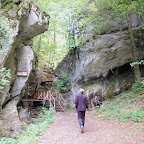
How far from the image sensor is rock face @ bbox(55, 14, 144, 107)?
10.8 meters

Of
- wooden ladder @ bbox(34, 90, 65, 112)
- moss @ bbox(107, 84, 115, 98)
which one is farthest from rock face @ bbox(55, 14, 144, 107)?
wooden ladder @ bbox(34, 90, 65, 112)

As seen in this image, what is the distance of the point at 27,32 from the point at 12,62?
3.21 m

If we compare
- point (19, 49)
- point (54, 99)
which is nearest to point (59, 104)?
point (54, 99)

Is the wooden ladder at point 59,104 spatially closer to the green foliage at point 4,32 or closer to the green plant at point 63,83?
the green plant at point 63,83

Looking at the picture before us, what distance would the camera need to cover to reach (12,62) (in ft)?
34.9

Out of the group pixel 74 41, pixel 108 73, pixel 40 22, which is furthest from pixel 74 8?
pixel 108 73

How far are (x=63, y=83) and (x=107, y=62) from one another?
5.97 meters

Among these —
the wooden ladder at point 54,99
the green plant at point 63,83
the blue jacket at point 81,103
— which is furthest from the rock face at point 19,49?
the blue jacket at point 81,103

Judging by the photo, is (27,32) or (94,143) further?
(27,32)

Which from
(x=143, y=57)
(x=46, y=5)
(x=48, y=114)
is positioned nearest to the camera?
(x=48, y=114)

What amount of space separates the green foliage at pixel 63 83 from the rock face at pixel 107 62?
2009mm

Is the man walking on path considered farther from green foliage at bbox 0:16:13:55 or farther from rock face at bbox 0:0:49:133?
rock face at bbox 0:0:49:133

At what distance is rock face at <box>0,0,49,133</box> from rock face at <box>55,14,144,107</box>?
16.4 ft

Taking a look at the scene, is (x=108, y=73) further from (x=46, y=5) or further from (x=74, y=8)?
(x=46, y=5)
